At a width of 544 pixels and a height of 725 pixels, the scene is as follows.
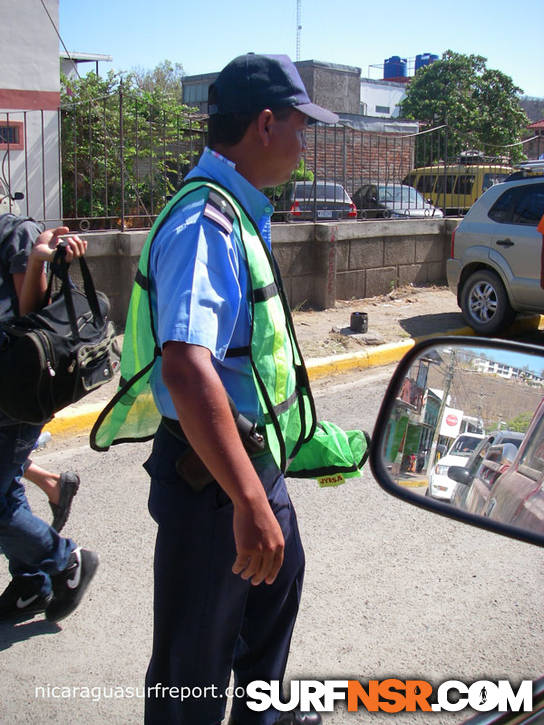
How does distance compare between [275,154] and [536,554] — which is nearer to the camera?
[275,154]

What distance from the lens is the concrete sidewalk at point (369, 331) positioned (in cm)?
569

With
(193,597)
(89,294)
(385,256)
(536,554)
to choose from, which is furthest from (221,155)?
(385,256)

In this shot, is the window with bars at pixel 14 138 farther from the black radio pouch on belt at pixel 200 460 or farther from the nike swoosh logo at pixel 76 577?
the black radio pouch on belt at pixel 200 460

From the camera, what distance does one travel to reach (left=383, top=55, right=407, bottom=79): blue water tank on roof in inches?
2699

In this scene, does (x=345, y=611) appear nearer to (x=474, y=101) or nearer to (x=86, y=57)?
(x=86, y=57)

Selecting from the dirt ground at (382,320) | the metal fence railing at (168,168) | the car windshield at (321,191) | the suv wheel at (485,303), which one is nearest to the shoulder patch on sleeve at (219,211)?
the dirt ground at (382,320)

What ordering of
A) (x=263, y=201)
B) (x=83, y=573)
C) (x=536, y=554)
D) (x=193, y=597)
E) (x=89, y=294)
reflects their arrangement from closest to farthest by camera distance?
(x=193, y=597)
(x=263, y=201)
(x=89, y=294)
(x=83, y=573)
(x=536, y=554)

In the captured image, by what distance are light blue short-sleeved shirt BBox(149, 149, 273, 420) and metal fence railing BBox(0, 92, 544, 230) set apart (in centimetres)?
577

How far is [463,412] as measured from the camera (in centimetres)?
156

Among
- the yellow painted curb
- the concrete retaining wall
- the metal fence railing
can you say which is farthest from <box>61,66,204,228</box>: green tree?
the yellow painted curb

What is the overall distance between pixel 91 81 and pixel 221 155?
12.0 meters

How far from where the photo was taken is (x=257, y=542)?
5.54ft

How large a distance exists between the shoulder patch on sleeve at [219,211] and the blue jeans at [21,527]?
1.32 meters

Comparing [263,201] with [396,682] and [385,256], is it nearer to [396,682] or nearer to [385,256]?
[396,682]
